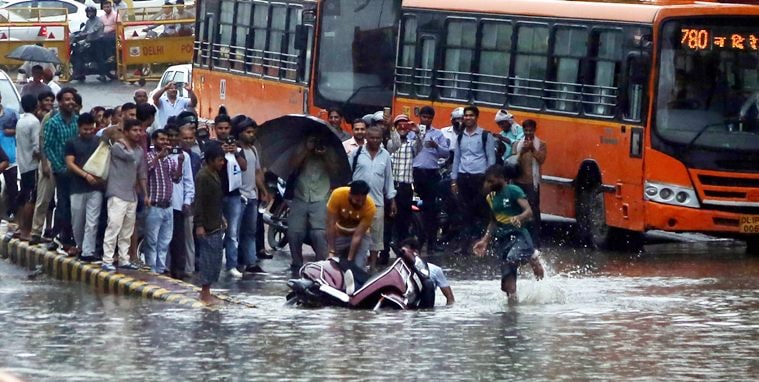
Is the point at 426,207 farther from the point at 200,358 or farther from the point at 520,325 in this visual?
the point at 200,358

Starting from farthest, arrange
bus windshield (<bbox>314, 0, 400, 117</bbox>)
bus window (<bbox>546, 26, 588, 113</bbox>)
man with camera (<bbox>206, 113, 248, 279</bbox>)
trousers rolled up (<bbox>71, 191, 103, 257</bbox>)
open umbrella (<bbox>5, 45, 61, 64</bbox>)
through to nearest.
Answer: open umbrella (<bbox>5, 45, 61, 64</bbox>)
bus windshield (<bbox>314, 0, 400, 117</bbox>)
bus window (<bbox>546, 26, 588, 113</bbox>)
man with camera (<bbox>206, 113, 248, 279</bbox>)
trousers rolled up (<bbox>71, 191, 103, 257</bbox>)

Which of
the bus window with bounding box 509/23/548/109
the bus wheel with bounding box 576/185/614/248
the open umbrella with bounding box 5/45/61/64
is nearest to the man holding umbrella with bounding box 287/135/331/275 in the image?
the bus wheel with bounding box 576/185/614/248

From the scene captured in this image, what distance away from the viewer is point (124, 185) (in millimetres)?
16266

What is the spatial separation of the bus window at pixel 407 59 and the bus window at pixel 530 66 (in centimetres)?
175

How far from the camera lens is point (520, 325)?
13.6m

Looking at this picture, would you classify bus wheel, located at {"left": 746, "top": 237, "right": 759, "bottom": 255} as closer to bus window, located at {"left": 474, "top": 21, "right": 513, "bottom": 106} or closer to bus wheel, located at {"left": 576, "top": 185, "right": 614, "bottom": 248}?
bus wheel, located at {"left": 576, "top": 185, "right": 614, "bottom": 248}

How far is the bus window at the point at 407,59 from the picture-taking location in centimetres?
2266

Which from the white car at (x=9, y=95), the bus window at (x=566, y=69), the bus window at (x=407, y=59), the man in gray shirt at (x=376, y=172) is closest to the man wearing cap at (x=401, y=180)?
the man in gray shirt at (x=376, y=172)

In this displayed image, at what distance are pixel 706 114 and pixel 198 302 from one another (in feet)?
21.2

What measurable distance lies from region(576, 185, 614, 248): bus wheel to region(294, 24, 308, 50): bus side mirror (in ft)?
19.4

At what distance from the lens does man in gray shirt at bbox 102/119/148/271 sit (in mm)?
16125

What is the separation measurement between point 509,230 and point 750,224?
13.9 ft

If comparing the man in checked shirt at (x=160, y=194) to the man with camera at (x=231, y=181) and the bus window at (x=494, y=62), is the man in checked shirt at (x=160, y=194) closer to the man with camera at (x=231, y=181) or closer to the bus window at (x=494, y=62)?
the man with camera at (x=231, y=181)

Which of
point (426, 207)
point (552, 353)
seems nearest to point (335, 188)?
point (426, 207)
